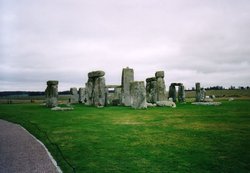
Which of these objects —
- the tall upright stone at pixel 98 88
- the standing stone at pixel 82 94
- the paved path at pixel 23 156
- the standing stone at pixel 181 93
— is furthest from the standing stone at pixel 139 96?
the standing stone at pixel 82 94

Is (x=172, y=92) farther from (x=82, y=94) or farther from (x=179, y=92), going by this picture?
(x=82, y=94)

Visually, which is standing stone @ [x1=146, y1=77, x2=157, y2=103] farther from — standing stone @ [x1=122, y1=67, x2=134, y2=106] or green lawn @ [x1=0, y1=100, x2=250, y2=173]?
green lawn @ [x1=0, y1=100, x2=250, y2=173]

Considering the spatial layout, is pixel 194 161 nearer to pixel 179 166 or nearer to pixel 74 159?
pixel 179 166

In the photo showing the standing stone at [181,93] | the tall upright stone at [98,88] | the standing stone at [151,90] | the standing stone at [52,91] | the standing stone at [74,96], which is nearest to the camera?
the standing stone at [52,91]

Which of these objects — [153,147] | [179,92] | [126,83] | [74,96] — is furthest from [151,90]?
[153,147]

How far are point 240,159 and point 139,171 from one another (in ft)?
9.47

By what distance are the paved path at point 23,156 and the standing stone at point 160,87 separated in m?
21.9

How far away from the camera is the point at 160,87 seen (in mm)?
33000

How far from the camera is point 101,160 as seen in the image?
8.24 metres

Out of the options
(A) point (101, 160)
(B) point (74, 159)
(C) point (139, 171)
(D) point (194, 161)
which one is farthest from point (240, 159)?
(B) point (74, 159)

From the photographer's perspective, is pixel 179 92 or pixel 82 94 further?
pixel 82 94

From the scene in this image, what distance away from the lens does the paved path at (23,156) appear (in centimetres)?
739

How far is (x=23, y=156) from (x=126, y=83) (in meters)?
23.4

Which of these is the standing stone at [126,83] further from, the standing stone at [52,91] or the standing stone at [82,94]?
the standing stone at [82,94]
